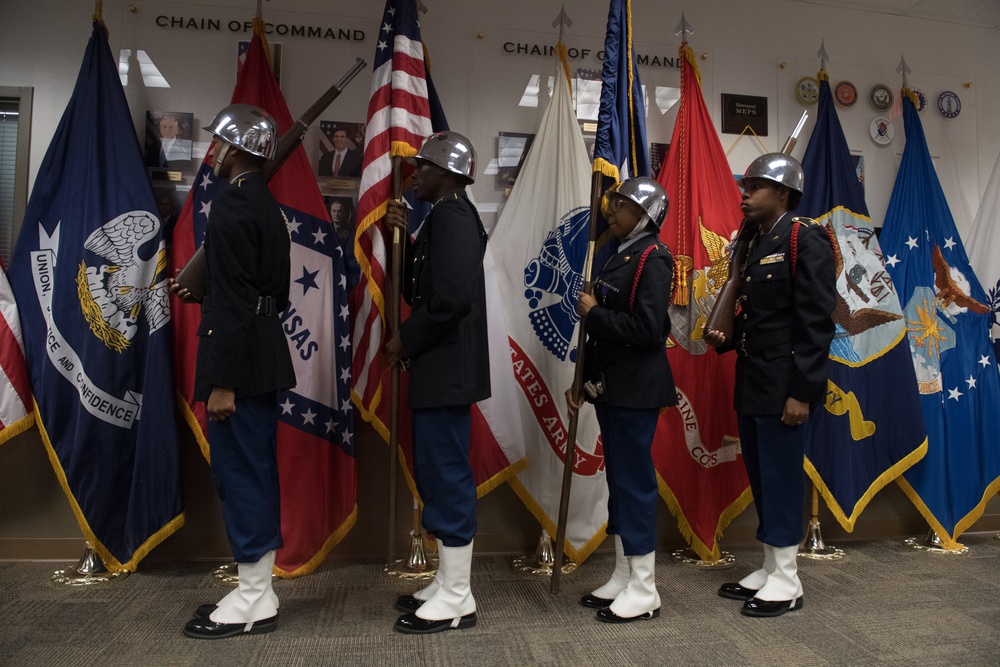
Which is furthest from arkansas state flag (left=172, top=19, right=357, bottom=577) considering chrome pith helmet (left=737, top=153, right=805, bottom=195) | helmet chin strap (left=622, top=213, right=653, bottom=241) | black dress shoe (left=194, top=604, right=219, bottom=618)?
chrome pith helmet (left=737, top=153, right=805, bottom=195)

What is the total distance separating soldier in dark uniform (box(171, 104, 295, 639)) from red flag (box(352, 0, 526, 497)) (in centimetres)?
59

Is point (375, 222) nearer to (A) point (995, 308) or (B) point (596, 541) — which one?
(B) point (596, 541)

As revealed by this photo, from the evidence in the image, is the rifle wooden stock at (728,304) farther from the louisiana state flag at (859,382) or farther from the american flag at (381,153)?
the american flag at (381,153)

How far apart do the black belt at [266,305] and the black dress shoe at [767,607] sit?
2005 mm

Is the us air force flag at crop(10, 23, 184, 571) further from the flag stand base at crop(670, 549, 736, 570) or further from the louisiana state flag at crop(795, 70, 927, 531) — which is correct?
the louisiana state flag at crop(795, 70, 927, 531)

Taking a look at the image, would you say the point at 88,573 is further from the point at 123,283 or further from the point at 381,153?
the point at 381,153

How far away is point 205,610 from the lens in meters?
2.41

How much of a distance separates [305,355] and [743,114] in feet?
8.66

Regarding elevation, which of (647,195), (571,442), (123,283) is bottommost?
(571,442)

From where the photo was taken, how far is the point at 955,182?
13.1 ft

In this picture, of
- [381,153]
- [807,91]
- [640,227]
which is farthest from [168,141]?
[807,91]

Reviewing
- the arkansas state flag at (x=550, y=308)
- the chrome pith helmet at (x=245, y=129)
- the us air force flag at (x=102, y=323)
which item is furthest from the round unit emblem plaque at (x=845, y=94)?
the us air force flag at (x=102, y=323)

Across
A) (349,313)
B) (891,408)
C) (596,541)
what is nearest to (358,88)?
(349,313)

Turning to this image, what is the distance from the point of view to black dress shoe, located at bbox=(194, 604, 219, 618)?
2.38 metres
